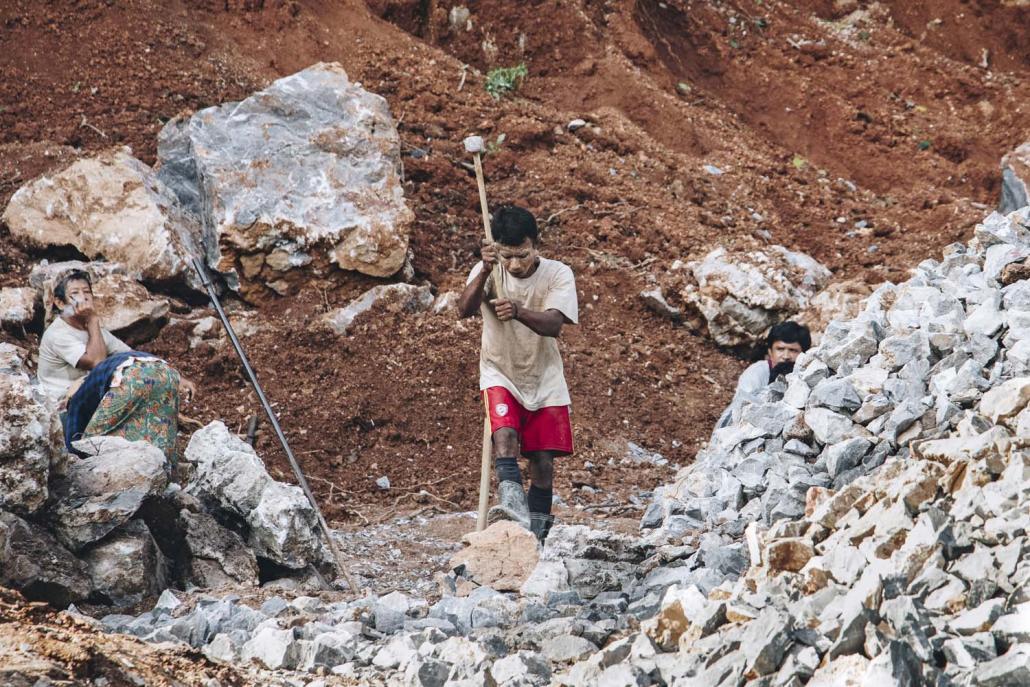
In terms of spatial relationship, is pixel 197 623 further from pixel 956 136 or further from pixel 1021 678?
pixel 956 136

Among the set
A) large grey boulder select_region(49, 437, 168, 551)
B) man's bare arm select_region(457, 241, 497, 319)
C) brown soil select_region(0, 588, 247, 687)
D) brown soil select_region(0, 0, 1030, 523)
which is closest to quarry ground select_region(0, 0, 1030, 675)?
brown soil select_region(0, 0, 1030, 523)

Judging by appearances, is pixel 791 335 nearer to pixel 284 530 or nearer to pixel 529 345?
pixel 529 345

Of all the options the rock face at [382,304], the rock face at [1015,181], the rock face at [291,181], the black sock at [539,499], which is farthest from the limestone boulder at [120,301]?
the rock face at [1015,181]

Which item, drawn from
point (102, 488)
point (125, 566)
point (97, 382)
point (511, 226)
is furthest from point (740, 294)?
point (125, 566)

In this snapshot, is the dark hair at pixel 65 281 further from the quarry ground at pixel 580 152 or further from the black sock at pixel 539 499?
the black sock at pixel 539 499

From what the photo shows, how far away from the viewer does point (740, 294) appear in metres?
9.55

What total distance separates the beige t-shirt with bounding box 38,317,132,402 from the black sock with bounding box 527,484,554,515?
86.1 inches

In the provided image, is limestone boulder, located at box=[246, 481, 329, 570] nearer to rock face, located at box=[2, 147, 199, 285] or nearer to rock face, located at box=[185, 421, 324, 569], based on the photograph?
rock face, located at box=[185, 421, 324, 569]

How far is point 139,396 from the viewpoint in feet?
18.9

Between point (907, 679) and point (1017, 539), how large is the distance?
69 centimetres

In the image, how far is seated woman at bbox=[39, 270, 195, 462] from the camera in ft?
18.8

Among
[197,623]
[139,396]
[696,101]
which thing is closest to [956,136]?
[696,101]

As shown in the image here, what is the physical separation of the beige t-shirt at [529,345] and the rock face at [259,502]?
0.98 metres

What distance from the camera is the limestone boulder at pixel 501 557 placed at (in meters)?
4.84
